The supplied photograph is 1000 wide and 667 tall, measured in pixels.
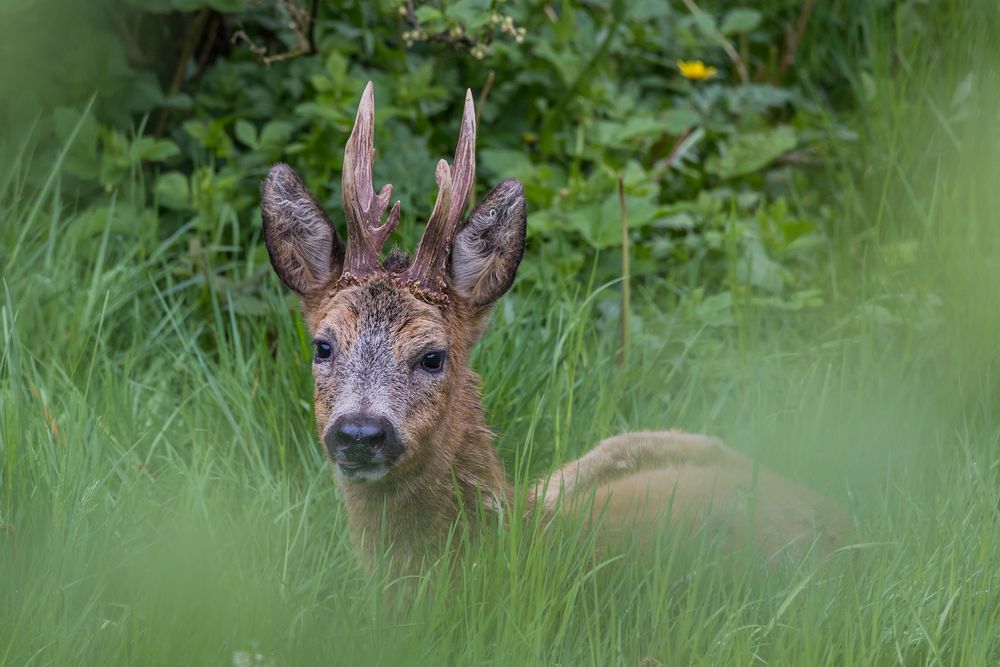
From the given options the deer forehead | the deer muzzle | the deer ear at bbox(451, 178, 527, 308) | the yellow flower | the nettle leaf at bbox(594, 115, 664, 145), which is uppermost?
the yellow flower

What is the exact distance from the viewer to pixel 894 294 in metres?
4.90

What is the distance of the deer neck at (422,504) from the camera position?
3.54 metres

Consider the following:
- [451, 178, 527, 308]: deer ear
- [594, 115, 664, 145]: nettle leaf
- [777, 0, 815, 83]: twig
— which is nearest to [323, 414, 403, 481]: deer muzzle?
[451, 178, 527, 308]: deer ear

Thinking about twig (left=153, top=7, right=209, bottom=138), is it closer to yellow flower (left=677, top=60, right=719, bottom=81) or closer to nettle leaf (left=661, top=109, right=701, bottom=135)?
nettle leaf (left=661, top=109, right=701, bottom=135)

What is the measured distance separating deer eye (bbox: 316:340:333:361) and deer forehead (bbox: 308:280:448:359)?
0.08 ft

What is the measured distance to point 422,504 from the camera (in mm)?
3559

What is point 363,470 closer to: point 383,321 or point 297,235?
point 383,321

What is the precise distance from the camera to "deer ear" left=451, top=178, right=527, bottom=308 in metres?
3.68

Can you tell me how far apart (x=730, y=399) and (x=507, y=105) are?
179 cm

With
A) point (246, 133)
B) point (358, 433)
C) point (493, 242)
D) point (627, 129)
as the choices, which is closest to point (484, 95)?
point (627, 129)

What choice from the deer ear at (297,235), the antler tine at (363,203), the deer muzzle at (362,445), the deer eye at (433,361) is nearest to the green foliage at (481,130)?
the deer ear at (297,235)

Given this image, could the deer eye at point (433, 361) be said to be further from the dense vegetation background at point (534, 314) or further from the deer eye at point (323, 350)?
the dense vegetation background at point (534, 314)

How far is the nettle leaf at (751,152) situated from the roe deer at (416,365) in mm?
2307

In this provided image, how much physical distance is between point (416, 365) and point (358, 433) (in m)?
0.30
